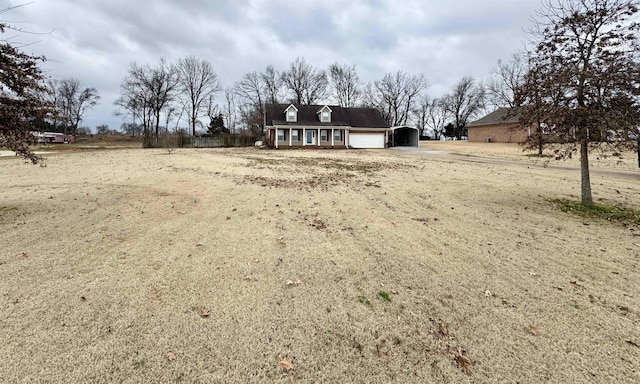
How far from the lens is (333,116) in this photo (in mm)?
41500

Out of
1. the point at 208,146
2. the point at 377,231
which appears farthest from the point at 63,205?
the point at 208,146

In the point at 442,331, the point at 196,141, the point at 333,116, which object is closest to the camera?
the point at 442,331

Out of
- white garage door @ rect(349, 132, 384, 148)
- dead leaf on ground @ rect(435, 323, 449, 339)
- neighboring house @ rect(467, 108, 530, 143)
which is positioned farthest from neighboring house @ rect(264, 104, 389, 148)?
dead leaf on ground @ rect(435, 323, 449, 339)

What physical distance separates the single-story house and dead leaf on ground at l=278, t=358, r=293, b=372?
142ft

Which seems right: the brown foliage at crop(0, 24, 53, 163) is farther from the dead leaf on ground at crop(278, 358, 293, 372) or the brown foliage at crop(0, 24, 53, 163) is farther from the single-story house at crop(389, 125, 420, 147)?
the single-story house at crop(389, 125, 420, 147)

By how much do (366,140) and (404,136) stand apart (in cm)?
748

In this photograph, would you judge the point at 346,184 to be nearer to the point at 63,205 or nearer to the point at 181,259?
the point at 181,259

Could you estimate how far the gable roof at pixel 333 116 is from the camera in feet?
129

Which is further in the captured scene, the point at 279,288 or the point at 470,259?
the point at 470,259

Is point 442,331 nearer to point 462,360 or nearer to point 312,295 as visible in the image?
point 462,360

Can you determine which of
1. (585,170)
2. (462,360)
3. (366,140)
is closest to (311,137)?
(366,140)

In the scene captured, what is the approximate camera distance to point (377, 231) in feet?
19.9

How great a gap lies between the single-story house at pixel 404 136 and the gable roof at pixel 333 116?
3037 millimetres

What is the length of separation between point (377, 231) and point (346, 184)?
5.15 metres
